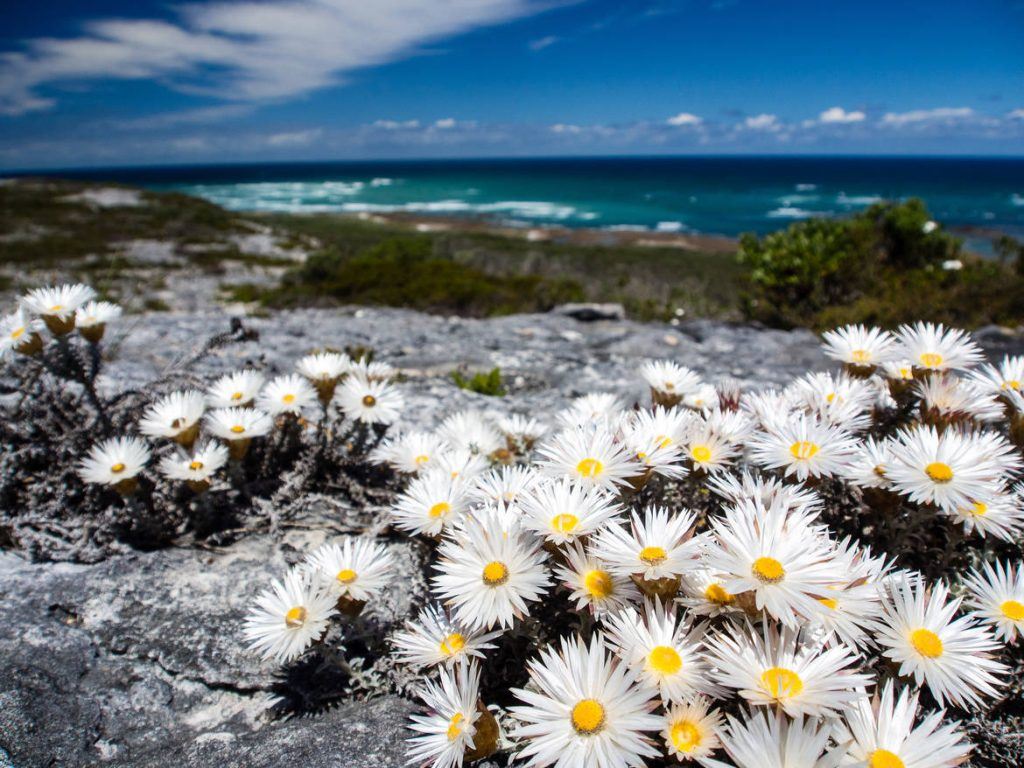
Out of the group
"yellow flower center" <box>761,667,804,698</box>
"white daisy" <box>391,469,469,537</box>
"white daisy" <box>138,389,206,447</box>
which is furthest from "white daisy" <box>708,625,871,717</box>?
"white daisy" <box>138,389,206,447</box>

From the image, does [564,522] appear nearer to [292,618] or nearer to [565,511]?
[565,511]

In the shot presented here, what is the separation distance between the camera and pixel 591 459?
1.38 m

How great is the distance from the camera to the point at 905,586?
3.69ft

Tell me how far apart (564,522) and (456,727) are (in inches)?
16.5

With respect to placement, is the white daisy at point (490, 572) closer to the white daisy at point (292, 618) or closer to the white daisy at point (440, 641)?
the white daisy at point (440, 641)

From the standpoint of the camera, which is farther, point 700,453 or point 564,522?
point 700,453

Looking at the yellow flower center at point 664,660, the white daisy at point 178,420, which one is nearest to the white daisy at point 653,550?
the yellow flower center at point 664,660

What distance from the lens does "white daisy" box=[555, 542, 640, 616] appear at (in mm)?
1127

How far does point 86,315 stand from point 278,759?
1.77m

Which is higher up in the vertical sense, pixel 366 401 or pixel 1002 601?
pixel 366 401

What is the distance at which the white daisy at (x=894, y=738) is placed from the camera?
2.96ft

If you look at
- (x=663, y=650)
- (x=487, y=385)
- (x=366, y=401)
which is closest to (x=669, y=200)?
(x=487, y=385)

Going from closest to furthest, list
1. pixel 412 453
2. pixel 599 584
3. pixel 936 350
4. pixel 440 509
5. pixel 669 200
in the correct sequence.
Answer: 1. pixel 599 584
2. pixel 440 509
3. pixel 936 350
4. pixel 412 453
5. pixel 669 200

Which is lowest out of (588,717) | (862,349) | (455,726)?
(455,726)
